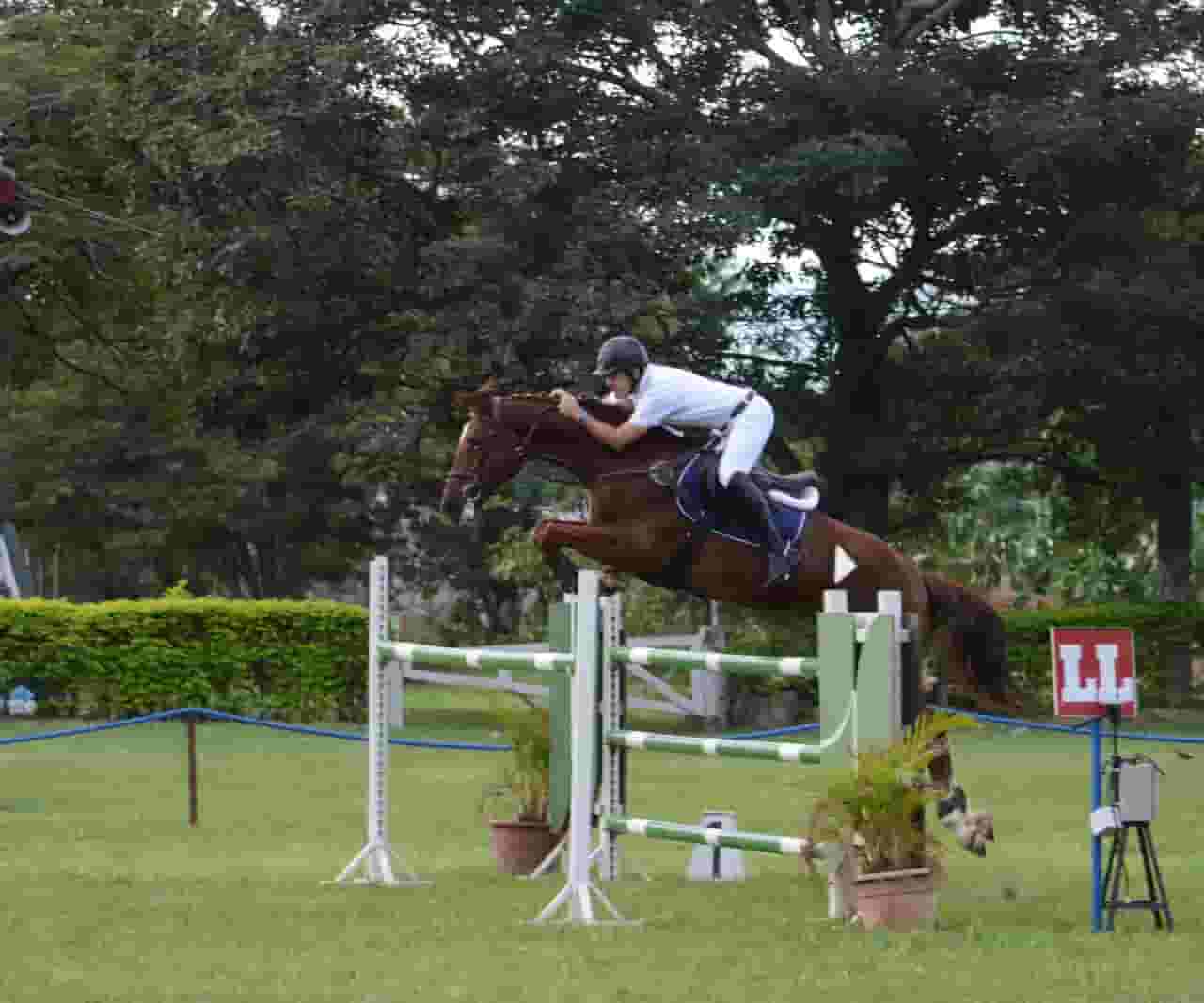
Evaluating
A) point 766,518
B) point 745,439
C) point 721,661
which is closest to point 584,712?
point 721,661

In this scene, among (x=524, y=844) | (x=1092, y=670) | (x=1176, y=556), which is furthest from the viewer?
(x=1176, y=556)

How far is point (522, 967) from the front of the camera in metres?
8.49

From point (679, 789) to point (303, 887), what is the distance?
7.40m

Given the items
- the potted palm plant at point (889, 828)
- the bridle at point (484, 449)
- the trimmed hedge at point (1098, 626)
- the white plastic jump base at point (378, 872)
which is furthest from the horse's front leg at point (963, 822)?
the trimmed hedge at point (1098, 626)

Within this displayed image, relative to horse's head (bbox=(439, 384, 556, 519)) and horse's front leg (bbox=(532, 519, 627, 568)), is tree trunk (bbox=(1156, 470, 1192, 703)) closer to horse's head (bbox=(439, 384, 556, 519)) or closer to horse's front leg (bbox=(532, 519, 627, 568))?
horse's front leg (bbox=(532, 519, 627, 568))

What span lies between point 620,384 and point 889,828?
3886 millimetres

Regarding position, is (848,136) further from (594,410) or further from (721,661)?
Answer: (721,661)

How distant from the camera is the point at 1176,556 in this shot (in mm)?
31422

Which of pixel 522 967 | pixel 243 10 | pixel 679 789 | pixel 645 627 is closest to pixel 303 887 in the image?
pixel 522 967

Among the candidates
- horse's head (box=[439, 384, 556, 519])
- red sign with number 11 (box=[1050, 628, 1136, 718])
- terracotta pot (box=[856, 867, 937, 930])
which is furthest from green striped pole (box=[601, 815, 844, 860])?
horse's head (box=[439, 384, 556, 519])

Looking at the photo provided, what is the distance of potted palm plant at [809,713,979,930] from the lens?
30.9ft

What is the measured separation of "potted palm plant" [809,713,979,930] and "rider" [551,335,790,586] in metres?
3.19

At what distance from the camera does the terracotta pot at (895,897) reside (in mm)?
9570

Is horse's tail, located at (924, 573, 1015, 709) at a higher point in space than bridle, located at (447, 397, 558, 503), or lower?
lower
